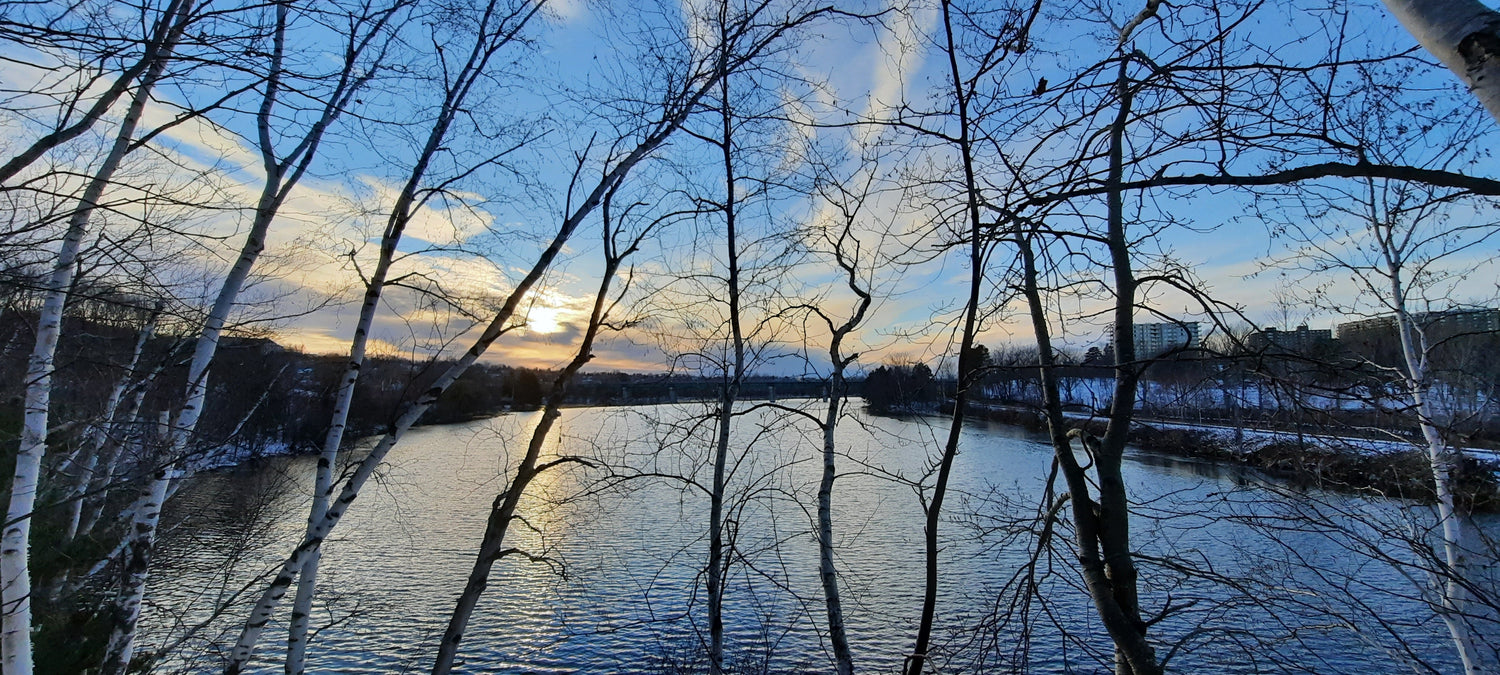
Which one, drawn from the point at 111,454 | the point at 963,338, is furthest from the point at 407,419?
the point at 111,454

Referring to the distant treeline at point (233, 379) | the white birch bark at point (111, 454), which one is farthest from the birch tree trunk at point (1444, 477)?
the white birch bark at point (111, 454)

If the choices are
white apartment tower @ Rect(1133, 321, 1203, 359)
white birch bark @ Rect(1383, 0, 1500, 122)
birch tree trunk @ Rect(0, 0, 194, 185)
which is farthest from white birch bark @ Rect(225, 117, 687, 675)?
white birch bark @ Rect(1383, 0, 1500, 122)

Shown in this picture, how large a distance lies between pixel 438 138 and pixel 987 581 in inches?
497

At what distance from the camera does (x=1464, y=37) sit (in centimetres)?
124

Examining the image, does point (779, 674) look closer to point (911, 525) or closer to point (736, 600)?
point (736, 600)

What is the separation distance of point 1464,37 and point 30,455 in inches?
280

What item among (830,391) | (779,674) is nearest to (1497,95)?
(830,391)

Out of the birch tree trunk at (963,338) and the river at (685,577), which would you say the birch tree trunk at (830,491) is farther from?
the birch tree trunk at (963,338)

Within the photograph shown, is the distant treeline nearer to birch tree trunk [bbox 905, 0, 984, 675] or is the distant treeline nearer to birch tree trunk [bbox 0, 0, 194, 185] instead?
birch tree trunk [bbox 0, 0, 194, 185]

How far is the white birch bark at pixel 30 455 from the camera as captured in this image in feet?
14.4

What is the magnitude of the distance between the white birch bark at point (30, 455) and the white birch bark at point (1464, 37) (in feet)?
17.7

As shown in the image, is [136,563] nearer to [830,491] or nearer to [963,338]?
[830,491]

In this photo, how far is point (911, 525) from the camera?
18.1m

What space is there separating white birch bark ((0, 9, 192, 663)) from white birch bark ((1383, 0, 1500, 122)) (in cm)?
538
